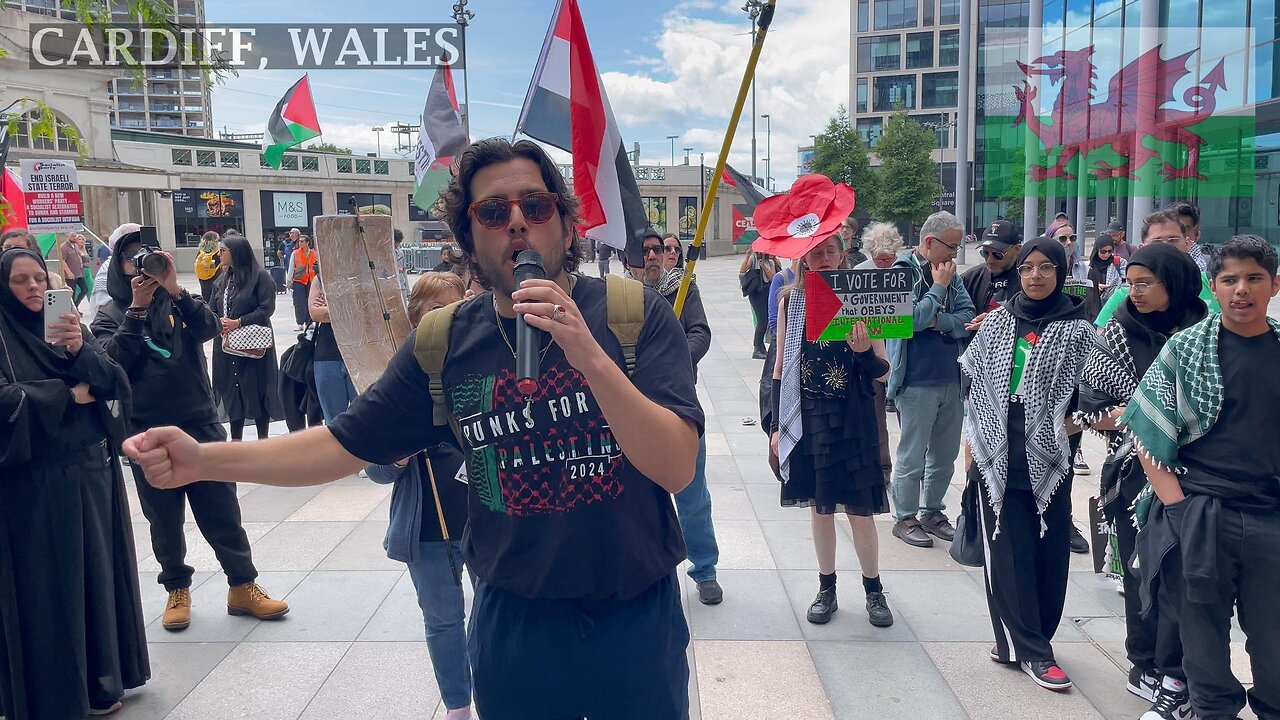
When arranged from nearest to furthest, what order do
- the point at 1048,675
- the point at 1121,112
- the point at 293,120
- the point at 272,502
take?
the point at 1048,675 → the point at 272,502 → the point at 293,120 → the point at 1121,112

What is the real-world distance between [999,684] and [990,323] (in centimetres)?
159

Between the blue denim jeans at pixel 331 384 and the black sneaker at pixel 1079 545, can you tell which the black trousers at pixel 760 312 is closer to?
the blue denim jeans at pixel 331 384

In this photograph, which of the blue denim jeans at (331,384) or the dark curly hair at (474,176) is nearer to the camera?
the dark curly hair at (474,176)

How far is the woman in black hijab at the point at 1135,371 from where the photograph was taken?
Answer: 3707mm

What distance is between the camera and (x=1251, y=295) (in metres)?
3.15

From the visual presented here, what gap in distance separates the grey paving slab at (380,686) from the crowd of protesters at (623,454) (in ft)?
1.55

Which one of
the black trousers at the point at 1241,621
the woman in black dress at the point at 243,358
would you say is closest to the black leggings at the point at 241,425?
the woman in black dress at the point at 243,358

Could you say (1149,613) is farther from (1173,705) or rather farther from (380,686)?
(380,686)

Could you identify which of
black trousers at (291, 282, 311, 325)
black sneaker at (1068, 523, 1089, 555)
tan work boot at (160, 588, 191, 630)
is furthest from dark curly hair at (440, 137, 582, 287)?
black trousers at (291, 282, 311, 325)

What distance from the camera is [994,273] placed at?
6164 millimetres

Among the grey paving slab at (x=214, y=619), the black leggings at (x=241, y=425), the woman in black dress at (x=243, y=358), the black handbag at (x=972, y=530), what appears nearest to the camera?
the black handbag at (x=972, y=530)

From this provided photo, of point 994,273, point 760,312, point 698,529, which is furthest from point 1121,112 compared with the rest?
point 698,529

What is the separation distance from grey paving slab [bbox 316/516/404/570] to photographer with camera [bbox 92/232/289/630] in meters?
0.75

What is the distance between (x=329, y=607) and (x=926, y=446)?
376 centimetres
